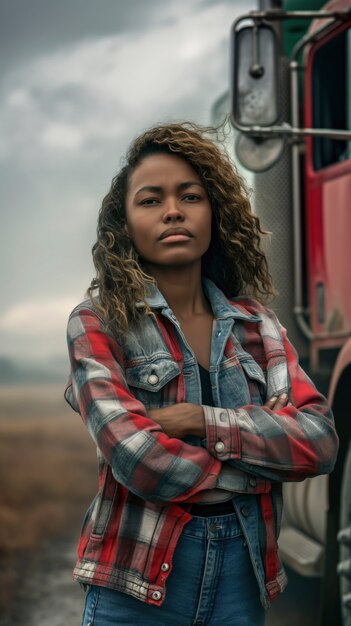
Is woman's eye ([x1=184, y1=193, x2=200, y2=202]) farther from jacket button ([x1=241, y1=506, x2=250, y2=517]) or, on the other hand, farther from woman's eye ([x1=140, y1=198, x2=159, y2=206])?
jacket button ([x1=241, y1=506, x2=250, y2=517])

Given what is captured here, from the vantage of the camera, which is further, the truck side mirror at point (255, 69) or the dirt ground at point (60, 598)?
the dirt ground at point (60, 598)

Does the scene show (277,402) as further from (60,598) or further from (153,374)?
(60,598)

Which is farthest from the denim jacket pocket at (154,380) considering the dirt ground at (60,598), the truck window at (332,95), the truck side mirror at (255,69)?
the dirt ground at (60,598)

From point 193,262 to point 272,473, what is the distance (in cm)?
35

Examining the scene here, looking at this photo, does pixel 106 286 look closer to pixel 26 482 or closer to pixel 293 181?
pixel 293 181

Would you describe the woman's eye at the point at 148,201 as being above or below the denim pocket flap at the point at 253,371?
above

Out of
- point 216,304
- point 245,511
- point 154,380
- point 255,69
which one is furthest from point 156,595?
point 255,69

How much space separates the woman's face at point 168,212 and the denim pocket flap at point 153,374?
16cm

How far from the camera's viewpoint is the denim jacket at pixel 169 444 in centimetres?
134

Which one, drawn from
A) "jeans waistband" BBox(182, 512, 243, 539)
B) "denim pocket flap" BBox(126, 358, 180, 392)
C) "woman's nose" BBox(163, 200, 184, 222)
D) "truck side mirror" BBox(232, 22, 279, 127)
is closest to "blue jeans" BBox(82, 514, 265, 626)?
"jeans waistband" BBox(182, 512, 243, 539)

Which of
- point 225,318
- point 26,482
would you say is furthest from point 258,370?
point 26,482

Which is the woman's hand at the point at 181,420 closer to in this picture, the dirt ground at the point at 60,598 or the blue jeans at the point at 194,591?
the blue jeans at the point at 194,591

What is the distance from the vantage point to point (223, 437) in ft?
4.49

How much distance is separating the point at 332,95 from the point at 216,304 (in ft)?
6.33
